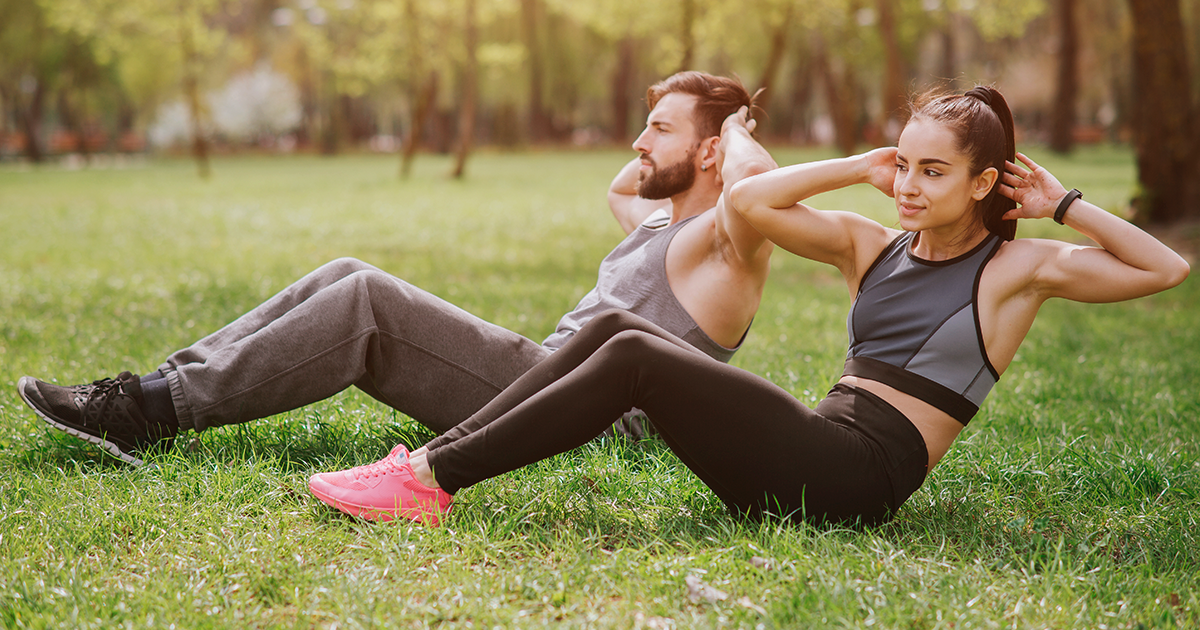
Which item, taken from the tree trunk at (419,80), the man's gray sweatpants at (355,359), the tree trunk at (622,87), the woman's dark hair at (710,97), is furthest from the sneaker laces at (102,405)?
the tree trunk at (622,87)

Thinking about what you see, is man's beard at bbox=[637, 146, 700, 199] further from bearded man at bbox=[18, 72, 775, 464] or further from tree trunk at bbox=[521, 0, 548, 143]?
tree trunk at bbox=[521, 0, 548, 143]

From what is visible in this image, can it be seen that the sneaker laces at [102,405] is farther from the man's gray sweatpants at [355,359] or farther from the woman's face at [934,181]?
the woman's face at [934,181]

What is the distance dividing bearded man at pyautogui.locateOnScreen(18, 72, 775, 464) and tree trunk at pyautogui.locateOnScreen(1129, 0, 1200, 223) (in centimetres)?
1017

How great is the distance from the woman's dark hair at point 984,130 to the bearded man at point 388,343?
29.4 inches

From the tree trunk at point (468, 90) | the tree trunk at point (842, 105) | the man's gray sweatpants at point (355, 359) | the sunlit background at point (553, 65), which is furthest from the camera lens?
the tree trunk at point (842, 105)

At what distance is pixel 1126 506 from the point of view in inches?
136

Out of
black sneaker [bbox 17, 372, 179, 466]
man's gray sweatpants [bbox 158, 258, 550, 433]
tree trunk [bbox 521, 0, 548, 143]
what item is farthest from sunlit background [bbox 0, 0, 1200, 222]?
black sneaker [bbox 17, 372, 179, 466]

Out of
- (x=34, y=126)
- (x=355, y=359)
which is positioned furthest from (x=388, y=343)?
(x=34, y=126)

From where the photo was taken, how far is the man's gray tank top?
12.0 ft

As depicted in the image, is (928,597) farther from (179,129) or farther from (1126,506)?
(179,129)

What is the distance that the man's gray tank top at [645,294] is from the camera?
3.66m

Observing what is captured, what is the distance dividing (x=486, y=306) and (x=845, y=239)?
4.91m

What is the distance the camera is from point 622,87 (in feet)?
162

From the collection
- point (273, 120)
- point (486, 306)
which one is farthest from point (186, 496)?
point (273, 120)
